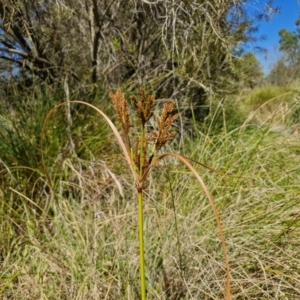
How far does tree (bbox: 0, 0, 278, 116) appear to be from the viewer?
104 inches

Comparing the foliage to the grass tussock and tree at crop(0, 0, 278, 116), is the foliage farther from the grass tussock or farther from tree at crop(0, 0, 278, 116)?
tree at crop(0, 0, 278, 116)

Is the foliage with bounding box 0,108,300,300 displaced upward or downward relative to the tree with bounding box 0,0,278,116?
downward

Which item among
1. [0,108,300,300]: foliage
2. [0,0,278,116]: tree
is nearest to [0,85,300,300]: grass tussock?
[0,108,300,300]: foliage

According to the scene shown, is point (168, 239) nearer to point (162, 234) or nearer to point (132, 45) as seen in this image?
point (162, 234)

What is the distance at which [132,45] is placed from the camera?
119 inches

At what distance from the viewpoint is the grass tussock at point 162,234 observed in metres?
1.43

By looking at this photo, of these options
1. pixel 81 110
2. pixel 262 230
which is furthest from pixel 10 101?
pixel 262 230

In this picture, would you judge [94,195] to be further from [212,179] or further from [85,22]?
[85,22]

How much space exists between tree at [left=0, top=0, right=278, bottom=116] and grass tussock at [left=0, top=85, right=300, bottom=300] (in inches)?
32.2

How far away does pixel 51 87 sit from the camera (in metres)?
2.78

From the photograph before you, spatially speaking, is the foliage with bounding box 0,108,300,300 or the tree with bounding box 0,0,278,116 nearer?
the foliage with bounding box 0,108,300,300

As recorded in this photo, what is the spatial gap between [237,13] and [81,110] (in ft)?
4.28

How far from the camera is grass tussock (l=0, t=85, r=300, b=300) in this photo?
143cm

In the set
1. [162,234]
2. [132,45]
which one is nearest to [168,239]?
[162,234]
